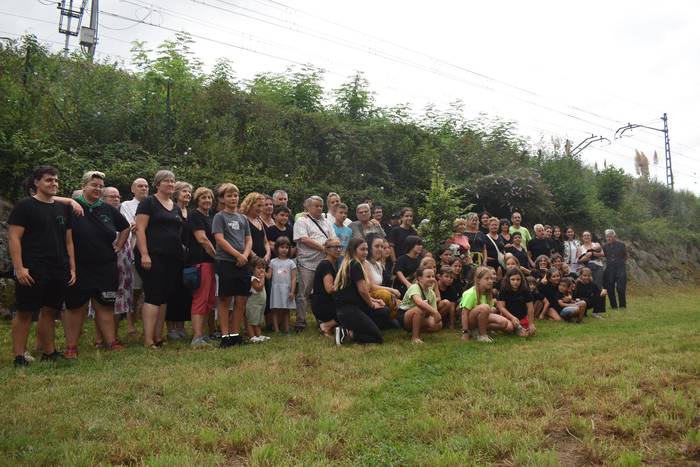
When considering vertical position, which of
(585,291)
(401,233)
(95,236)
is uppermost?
(401,233)

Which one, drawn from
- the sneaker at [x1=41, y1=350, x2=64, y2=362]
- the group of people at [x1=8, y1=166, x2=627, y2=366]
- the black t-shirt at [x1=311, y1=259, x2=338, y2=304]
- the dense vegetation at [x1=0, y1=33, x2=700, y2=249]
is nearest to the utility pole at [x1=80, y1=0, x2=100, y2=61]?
the dense vegetation at [x1=0, y1=33, x2=700, y2=249]

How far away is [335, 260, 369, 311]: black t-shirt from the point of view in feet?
22.4

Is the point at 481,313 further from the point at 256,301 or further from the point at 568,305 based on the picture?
the point at 568,305

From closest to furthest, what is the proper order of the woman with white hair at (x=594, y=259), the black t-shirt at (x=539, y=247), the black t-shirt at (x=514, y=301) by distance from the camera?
the black t-shirt at (x=514, y=301) → the black t-shirt at (x=539, y=247) → the woman with white hair at (x=594, y=259)

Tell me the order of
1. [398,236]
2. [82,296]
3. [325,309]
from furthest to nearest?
[398,236] < [325,309] < [82,296]

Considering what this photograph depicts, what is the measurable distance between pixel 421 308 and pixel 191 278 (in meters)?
2.69

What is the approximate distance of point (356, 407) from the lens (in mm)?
4043

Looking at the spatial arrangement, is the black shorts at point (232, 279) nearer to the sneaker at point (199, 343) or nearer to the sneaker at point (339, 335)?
the sneaker at point (199, 343)

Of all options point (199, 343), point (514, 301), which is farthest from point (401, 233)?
point (199, 343)

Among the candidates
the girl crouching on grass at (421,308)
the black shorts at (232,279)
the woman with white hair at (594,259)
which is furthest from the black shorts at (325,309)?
the woman with white hair at (594,259)

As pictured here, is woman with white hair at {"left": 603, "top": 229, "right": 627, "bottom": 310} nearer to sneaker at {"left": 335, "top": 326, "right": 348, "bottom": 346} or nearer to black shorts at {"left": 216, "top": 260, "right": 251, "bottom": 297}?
sneaker at {"left": 335, "top": 326, "right": 348, "bottom": 346}

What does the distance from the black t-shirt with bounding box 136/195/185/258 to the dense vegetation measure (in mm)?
3734

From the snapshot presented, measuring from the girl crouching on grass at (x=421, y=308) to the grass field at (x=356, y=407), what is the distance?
822 millimetres

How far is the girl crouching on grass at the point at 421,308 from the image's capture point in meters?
6.79
